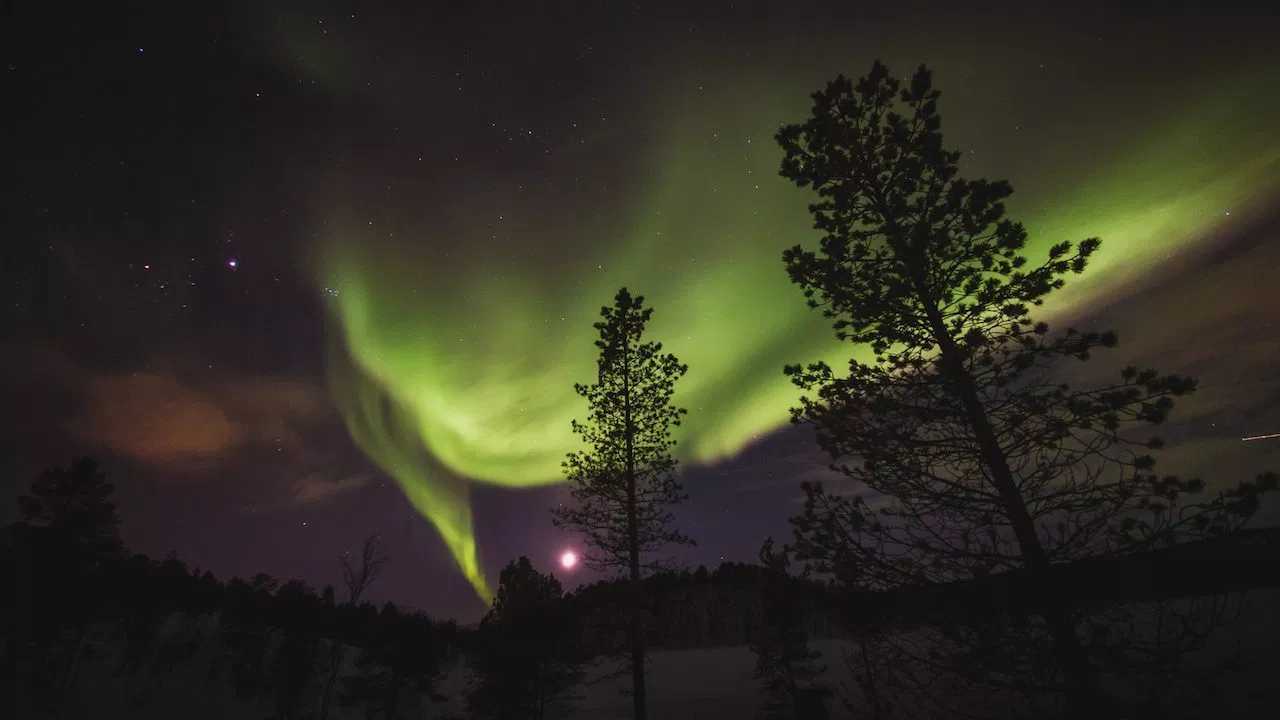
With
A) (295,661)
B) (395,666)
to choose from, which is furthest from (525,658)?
(295,661)

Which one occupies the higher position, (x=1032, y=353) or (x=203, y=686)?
(x=1032, y=353)

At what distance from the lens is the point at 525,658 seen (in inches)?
1093

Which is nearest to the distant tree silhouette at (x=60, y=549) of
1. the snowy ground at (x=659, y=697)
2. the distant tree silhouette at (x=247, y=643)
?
the snowy ground at (x=659, y=697)

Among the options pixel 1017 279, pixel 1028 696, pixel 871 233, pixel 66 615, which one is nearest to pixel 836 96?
pixel 871 233

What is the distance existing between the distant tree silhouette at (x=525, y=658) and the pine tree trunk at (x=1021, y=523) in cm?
2513

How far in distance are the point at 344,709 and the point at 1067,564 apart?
204 feet

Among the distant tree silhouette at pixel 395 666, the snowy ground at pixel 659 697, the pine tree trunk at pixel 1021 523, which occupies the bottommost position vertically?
the snowy ground at pixel 659 697

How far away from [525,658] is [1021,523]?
29.1 meters

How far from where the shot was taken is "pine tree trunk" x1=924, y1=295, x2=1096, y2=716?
575 centimetres

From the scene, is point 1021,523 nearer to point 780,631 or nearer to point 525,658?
point 780,631

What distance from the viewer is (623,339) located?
18391 millimetres

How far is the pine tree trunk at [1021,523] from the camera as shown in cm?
575

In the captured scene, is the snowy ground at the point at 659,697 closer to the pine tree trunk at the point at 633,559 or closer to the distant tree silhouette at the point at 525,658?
the distant tree silhouette at the point at 525,658

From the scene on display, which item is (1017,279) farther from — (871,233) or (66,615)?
(66,615)
